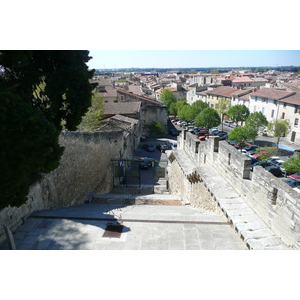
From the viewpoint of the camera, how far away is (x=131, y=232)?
8.33 metres

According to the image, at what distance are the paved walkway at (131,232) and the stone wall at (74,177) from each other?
0.60 m

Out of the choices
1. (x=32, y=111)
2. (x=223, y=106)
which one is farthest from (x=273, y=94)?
(x=32, y=111)

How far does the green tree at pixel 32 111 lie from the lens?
22.4 feet

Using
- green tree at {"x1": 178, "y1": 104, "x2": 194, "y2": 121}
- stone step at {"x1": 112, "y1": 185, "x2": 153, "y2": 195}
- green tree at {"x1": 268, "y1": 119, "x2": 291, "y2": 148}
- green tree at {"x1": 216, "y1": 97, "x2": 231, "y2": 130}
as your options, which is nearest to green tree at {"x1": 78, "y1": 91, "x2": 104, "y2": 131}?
stone step at {"x1": 112, "y1": 185, "x2": 153, "y2": 195}

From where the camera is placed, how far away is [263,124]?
1330 inches

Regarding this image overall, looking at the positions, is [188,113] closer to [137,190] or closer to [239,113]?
[239,113]

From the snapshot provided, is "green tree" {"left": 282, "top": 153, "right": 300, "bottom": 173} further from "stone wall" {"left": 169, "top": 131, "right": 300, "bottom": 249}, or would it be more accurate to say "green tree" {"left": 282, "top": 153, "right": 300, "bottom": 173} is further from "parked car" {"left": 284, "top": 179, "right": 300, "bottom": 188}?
"stone wall" {"left": 169, "top": 131, "right": 300, "bottom": 249}

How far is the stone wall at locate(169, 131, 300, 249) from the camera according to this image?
6.36 m

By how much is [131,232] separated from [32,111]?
4.47 metres

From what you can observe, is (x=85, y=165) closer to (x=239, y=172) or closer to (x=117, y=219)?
(x=117, y=219)

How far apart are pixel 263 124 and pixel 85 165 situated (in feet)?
85.8

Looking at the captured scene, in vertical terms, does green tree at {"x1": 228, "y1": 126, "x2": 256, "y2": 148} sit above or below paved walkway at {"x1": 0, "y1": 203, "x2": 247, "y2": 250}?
below

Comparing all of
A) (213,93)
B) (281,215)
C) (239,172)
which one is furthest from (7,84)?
(213,93)

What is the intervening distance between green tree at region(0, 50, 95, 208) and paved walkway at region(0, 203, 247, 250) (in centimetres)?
156
